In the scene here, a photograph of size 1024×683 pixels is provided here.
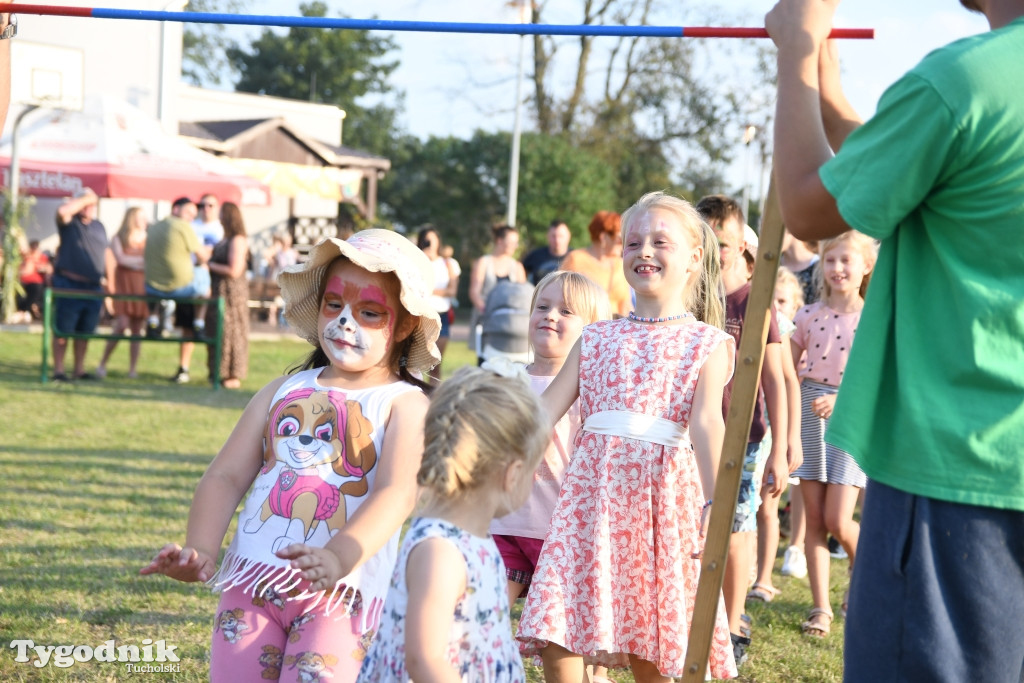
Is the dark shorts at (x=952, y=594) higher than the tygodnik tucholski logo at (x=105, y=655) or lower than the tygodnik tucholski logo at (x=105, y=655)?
higher

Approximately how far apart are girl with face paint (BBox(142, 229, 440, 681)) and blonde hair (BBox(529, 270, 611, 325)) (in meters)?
1.15

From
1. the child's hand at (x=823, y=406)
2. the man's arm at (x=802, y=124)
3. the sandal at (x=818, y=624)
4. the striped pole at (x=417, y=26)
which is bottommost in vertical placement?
the sandal at (x=818, y=624)

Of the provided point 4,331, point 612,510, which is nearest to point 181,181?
point 4,331

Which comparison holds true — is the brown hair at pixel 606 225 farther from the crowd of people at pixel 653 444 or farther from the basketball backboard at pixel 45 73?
the basketball backboard at pixel 45 73

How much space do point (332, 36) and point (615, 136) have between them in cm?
2744

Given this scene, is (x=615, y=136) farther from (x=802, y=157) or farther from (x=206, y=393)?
(x=802, y=157)

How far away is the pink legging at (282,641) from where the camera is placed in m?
2.53

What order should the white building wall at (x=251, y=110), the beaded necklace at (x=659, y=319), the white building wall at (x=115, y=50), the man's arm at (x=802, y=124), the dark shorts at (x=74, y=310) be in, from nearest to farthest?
the man's arm at (x=802, y=124) → the beaded necklace at (x=659, y=319) → the dark shorts at (x=74, y=310) → the white building wall at (x=115, y=50) → the white building wall at (x=251, y=110)

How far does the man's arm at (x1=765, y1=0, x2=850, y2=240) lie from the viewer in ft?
6.09

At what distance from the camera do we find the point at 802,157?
6.12 ft

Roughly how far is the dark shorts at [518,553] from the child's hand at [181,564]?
1372 mm

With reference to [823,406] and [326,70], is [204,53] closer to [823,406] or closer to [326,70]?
[326,70]

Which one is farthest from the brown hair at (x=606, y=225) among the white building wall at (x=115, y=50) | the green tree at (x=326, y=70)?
the green tree at (x=326, y=70)

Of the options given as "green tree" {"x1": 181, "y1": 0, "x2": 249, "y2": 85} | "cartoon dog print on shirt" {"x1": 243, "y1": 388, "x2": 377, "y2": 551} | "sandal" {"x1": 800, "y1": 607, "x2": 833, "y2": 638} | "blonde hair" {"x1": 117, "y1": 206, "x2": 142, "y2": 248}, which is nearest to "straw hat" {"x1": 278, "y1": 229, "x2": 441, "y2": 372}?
"cartoon dog print on shirt" {"x1": 243, "y1": 388, "x2": 377, "y2": 551}
